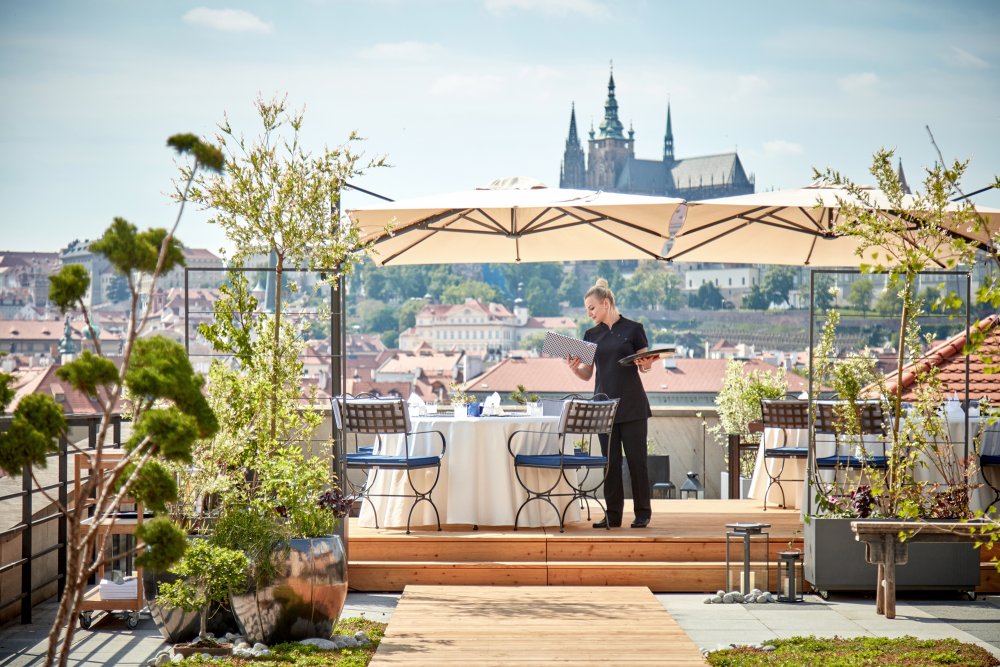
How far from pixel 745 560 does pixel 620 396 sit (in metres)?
1.27

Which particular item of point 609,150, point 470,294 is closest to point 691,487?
point 470,294

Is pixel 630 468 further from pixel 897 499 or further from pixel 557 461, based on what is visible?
pixel 897 499

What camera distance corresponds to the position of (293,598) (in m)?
4.73

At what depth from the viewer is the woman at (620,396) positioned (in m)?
6.86

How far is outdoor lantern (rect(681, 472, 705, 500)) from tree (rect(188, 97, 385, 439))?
15.1ft

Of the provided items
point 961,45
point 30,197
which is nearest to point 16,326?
point 30,197

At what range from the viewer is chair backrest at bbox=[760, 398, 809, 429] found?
26.1 feet

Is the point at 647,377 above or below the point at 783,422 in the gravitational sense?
below

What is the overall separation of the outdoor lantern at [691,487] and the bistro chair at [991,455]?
2.50 metres

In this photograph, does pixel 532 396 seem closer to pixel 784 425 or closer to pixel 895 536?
pixel 784 425

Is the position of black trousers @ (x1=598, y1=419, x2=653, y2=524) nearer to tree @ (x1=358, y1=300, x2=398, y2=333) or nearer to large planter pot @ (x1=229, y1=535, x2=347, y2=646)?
large planter pot @ (x1=229, y1=535, x2=347, y2=646)

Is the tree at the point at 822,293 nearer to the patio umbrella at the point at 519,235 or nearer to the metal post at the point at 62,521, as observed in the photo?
the patio umbrella at the point at 519,235

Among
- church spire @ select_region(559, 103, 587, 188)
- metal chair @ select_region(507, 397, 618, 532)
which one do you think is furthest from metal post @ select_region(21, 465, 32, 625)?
church spire @ select_region(559, 103, 587, 188)

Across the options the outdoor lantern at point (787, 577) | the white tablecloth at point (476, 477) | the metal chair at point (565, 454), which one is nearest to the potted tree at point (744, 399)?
the metal chair at point (565, 454)
